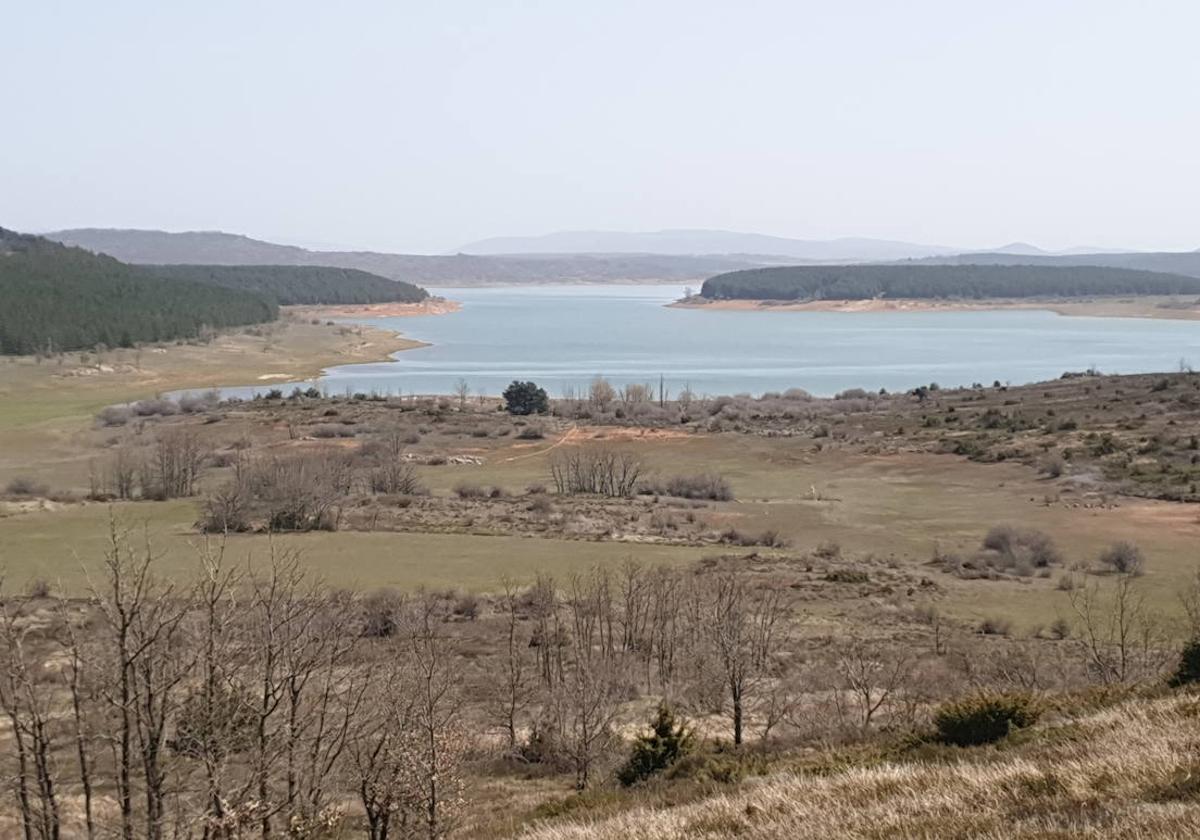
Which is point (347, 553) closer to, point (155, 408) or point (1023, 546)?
point (1023, 546)

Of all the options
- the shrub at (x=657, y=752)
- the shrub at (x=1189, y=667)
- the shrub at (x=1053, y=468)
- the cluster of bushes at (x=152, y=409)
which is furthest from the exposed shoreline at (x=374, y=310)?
the shrub at (x=1189, y=667)

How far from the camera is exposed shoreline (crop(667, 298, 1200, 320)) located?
167 meters

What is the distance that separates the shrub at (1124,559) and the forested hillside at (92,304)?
263ft

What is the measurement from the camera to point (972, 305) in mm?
181750

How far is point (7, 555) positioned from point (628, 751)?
2061 cm

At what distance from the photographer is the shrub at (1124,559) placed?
87.9ft

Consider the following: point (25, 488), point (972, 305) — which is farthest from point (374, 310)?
point (25, 488)

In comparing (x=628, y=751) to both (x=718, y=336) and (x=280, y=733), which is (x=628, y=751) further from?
(x=718, y=336)

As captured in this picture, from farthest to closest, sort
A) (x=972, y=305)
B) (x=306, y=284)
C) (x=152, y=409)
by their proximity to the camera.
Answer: (x=972, y=305) → (x=306, y=284) → (x=152, y=409)

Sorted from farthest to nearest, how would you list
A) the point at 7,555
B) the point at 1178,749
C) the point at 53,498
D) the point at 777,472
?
1. the point at 777,472
2. the point at 53,498
3. the point at 7,555
4. the point at 1178,749

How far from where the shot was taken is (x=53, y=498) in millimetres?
37625

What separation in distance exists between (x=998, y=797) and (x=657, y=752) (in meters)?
5.81

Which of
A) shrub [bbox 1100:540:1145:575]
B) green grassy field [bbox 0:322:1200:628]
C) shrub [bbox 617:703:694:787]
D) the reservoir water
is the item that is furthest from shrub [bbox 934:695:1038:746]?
the reservoir water

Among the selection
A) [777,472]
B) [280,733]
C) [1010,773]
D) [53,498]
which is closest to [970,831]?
[1010,773]
